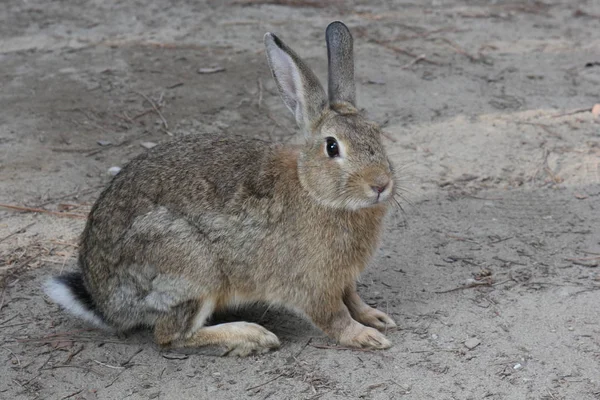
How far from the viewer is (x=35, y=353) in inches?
182

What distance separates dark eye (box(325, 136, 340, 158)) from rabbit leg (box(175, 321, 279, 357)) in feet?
3.46

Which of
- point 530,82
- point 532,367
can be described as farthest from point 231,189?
point 530,82

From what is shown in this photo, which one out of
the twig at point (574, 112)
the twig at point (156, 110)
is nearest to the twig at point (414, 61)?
the twig at point (574, 112)

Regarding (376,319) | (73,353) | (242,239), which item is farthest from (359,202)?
(73,353)

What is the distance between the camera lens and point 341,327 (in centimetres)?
464

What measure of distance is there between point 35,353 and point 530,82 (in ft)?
17.5

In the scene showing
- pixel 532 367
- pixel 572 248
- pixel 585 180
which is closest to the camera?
pixel 532 367

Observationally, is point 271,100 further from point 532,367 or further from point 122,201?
point 532,367

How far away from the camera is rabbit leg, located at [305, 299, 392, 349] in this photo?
15.1ft

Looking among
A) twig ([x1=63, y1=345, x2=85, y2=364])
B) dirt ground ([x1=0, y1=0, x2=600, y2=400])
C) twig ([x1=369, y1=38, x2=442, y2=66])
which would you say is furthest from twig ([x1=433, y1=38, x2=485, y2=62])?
twig ([x1=63, y1=345, x2=85, y2=364])

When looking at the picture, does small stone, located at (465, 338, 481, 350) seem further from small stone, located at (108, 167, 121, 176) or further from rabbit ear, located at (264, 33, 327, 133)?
small stone, located at (108, 167, 121, 176)

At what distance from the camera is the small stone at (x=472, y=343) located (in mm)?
4535

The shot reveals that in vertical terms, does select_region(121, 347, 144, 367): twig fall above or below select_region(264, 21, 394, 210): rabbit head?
below

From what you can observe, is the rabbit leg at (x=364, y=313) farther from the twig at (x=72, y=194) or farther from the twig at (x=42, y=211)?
the twig at (x=72, y=194)
